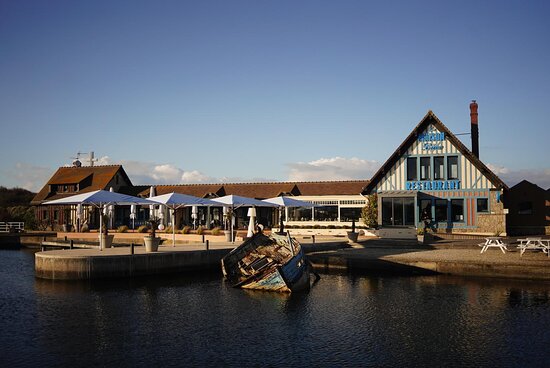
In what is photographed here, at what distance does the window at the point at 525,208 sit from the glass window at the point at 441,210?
6.82m

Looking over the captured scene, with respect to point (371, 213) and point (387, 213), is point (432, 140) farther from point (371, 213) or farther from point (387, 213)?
point (371, 213)

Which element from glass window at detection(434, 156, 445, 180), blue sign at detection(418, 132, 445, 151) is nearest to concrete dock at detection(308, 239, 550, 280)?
glass window at detection(434, 156, 445, 180)

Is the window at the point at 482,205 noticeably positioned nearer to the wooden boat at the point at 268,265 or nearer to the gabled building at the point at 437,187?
the gabled building at the point at 437,187

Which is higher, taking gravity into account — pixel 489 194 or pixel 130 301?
pixel 489 194

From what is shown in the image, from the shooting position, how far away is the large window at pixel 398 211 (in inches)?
1329

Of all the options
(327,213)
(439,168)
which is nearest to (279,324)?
(439,168)

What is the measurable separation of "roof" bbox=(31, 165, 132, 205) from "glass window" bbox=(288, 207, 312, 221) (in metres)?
18.9

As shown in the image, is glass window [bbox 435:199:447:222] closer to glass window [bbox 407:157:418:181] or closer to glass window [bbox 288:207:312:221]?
glass window [bbox 407:157:418:181]

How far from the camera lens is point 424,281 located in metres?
20.8

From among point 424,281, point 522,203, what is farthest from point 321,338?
point 522,203

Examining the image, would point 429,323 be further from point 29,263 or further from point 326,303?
point 29,263

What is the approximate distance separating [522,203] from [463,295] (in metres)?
21.3

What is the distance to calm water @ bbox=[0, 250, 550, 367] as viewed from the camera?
38.2 ft

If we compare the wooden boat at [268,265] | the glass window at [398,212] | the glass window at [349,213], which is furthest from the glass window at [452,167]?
the wooden boat at [268,265]
